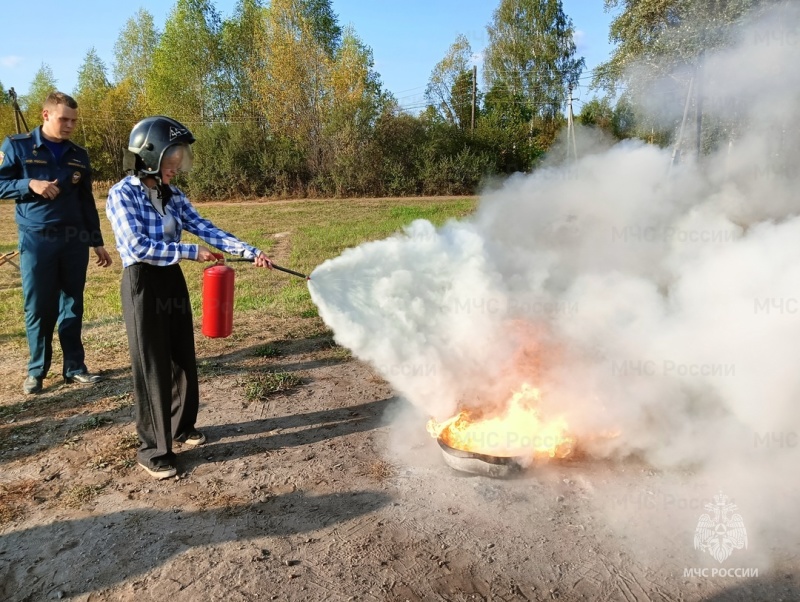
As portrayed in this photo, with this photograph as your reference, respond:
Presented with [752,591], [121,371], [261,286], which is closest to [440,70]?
[261,286]

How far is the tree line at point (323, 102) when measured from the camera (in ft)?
95.2

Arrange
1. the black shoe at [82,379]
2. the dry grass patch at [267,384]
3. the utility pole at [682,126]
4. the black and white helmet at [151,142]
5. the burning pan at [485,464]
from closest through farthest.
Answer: the black and white helmet at [151,142]
the burning pan at [485,464]
the dry grass patch at [267,384]
the black shoe at [82,379]
the utility pole at [682,126]

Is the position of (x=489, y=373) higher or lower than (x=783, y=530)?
higher

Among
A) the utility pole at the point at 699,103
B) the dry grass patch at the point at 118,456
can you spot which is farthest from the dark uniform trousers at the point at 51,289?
the utility pole at the point at 699,103

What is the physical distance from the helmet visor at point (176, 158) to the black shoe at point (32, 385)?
9.54ft

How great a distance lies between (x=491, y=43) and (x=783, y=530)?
141ft

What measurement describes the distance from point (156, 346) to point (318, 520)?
1609mm

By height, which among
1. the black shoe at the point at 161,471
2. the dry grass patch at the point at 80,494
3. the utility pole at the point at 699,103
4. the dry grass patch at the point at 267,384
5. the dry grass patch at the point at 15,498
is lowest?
the dry grass patch at the point at 15,498

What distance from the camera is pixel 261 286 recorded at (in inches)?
382

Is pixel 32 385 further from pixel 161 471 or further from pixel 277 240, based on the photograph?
pixel 277 240

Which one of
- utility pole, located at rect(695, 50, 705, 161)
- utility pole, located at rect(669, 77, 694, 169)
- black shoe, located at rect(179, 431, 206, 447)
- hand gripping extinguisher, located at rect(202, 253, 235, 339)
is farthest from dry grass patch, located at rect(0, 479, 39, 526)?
utility pole, located at rect(695, 50, 705, 161)

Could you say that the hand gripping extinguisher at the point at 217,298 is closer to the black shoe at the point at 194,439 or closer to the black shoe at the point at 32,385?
the black shoe at the point at 194,439

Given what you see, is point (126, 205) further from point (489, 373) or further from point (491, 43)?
point (491, 43)

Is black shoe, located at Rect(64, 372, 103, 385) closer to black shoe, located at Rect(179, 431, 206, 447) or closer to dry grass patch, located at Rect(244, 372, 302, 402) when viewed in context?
dry grass patch, located at Rect(244, 372, 302, 402)
